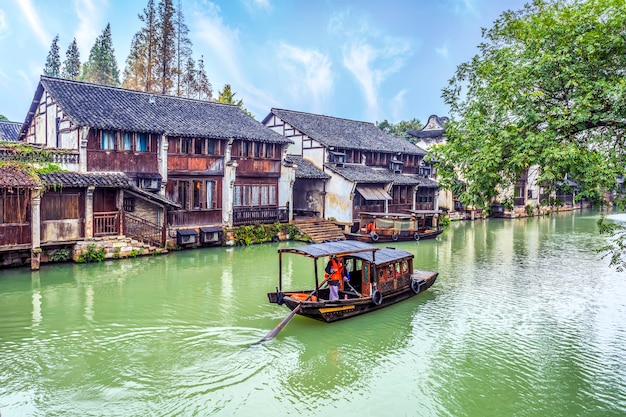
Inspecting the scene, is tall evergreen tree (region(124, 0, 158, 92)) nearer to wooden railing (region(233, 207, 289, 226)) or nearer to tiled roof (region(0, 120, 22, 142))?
tiled roof (region(0, 120, 22, 142))

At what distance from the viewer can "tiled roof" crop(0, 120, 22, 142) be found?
2916cm

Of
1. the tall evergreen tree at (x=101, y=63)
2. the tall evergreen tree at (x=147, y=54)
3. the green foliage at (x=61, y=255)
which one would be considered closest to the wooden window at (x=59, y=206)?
the green foliage at (x=61, y=255)

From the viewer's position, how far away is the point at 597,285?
681 inches

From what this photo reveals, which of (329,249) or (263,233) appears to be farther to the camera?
(263,233)

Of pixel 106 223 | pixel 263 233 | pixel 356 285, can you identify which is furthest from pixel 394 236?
pixel 106 223

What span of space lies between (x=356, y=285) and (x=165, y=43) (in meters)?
35.0

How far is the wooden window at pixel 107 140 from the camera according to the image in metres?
20.8

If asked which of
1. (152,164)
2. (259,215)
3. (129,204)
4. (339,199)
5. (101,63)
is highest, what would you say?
(101,63)

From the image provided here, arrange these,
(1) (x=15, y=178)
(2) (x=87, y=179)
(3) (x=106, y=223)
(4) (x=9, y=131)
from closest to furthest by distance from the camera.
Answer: (1) (x=15, y=178) < (2) (x=87, y=179) < (3) (x=106, y=223) < (4) (x=9, y=131)

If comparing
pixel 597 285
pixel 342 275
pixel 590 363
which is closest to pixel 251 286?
pixel 342 275

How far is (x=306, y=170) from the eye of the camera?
3025 centimetres

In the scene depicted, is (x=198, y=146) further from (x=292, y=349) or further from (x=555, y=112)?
(x=555, y=112)

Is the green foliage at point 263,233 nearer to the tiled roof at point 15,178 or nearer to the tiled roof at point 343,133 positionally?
the tiled roof at point 343,133

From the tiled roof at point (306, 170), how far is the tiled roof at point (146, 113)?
2.64 m
